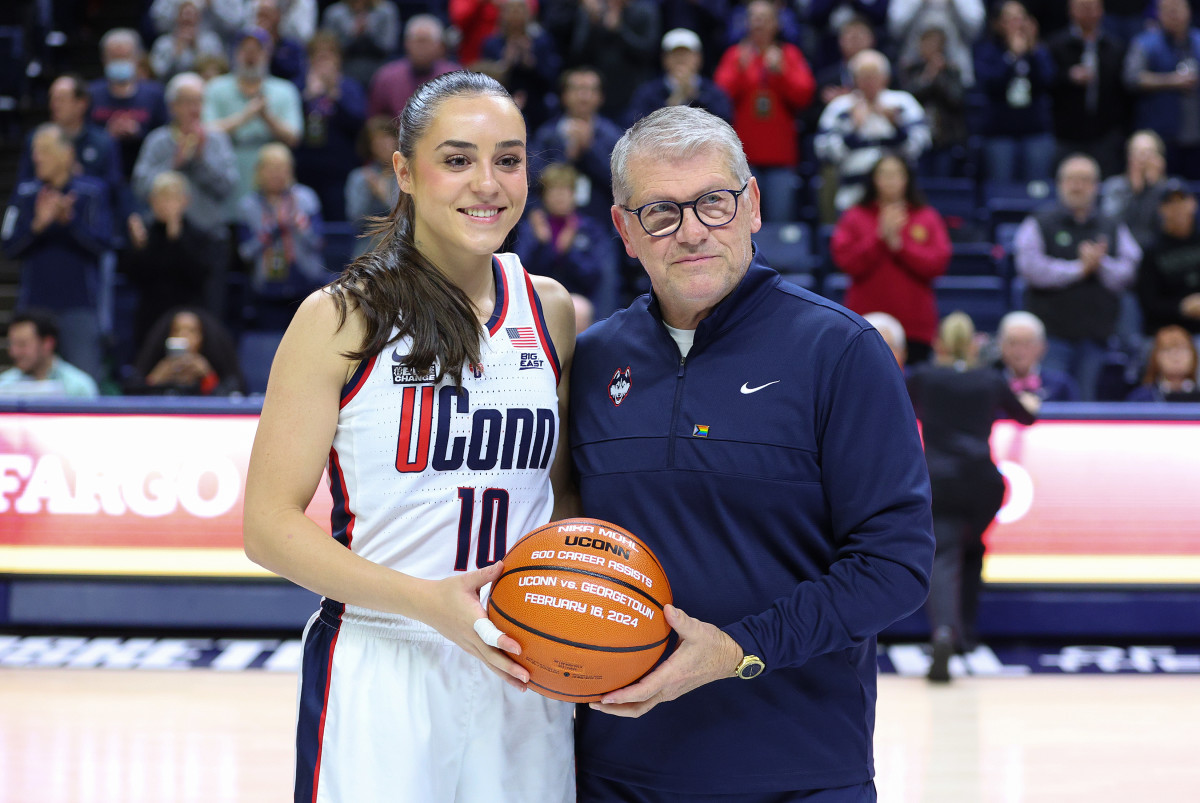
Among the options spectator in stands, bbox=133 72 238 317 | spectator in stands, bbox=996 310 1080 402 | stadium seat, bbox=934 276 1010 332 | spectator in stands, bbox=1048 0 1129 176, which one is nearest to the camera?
spectator in stands, bbox=996 310 1080 402

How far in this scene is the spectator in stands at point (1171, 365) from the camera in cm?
696

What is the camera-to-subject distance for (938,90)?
351 inches

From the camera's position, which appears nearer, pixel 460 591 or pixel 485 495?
pixel 460 591

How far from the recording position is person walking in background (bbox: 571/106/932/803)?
2004 mm

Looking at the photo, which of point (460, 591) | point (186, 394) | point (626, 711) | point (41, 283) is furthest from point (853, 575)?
point (41, 283)

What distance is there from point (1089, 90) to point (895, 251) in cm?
312

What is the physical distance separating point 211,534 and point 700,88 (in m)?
4.31

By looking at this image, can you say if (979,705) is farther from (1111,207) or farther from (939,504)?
(1111,207)

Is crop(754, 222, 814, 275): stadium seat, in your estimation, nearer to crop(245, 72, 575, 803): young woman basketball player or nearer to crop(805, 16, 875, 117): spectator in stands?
crop(805, 16, 875, 117): spectator in stands

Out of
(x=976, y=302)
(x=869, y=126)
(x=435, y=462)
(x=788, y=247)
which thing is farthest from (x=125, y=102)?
(x=435, y=462)

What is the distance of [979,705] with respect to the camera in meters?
5.27

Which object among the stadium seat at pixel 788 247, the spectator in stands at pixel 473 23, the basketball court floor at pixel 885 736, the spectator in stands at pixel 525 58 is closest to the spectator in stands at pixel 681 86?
the stadium seat at pixel 788 247

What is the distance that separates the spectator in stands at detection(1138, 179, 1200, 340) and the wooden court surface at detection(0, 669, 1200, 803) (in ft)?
9.91

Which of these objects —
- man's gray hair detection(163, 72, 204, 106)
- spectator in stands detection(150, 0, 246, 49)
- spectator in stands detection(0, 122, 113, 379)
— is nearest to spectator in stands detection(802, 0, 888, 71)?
spectator in stands detection(150, 0, 246, 49)
